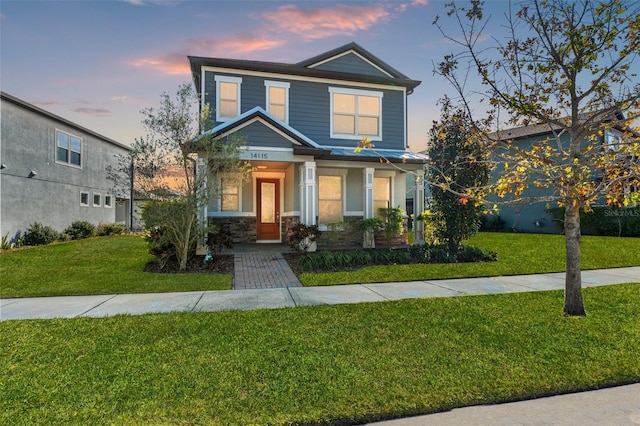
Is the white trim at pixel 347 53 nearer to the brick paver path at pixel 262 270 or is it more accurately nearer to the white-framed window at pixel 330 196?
the white-framed window at pixel 330 196

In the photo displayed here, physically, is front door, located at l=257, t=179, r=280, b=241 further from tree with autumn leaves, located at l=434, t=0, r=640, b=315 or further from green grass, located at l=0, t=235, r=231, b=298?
tree with autumn leaves, located at l=434, t=0, r=640, b=315

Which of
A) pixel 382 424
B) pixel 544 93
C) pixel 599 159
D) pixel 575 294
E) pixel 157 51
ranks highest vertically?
pixel 157 51

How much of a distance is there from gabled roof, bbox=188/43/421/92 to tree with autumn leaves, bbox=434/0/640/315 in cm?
905

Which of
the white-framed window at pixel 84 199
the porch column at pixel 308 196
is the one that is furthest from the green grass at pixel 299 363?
the white-framed window at pixel 84 199

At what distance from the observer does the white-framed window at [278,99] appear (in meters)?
13.5

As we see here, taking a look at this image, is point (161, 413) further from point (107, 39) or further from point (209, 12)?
point (107, 39)

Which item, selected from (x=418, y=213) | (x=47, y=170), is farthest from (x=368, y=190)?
(x=47, y=170)

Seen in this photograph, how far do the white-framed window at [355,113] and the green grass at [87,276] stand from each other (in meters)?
8.40

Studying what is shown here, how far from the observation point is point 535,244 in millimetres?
13586

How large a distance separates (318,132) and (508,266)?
829 cm

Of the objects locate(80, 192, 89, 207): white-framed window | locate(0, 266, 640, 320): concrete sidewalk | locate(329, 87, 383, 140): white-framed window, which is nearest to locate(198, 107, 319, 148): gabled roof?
locate(329, 87, 383, 140): white-framed window

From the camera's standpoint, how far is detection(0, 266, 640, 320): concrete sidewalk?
5.69 m

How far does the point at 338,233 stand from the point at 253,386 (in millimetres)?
9966

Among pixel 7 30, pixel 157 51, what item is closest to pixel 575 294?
pixel 157 51
